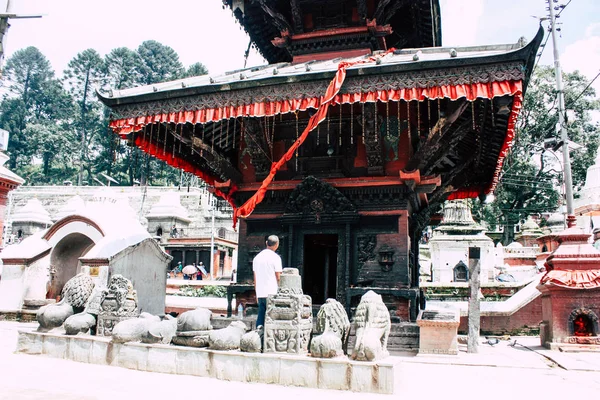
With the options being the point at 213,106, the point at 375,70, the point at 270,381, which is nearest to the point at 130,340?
the point at 270,381

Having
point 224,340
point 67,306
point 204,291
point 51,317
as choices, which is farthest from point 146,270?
point 224,340

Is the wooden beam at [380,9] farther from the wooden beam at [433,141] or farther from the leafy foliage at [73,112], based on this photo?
the leafy foliage at [73,112]

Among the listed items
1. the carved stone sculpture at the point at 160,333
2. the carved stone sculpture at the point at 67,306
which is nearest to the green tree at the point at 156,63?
the carved stone sculpture at the point at 67,306

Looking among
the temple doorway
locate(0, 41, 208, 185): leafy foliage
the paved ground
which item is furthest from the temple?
locate(0, 41, 208, 185): leafy foliage

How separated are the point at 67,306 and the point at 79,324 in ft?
3.40

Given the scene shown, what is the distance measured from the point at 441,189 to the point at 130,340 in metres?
8.48

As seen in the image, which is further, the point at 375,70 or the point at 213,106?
the point at 213,106

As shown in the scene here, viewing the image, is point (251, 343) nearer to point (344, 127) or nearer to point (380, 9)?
point (344, 127)

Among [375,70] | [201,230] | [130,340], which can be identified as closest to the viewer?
[130,340]

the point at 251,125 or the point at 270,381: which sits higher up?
the point at 251,125

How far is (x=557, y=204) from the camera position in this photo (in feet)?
162

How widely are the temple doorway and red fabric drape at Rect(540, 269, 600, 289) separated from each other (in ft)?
51.9

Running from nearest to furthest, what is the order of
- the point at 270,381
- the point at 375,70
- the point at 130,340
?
the point at 270,381, the point at 130,340, the point at 375,70

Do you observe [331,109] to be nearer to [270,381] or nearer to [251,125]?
[251,125]
